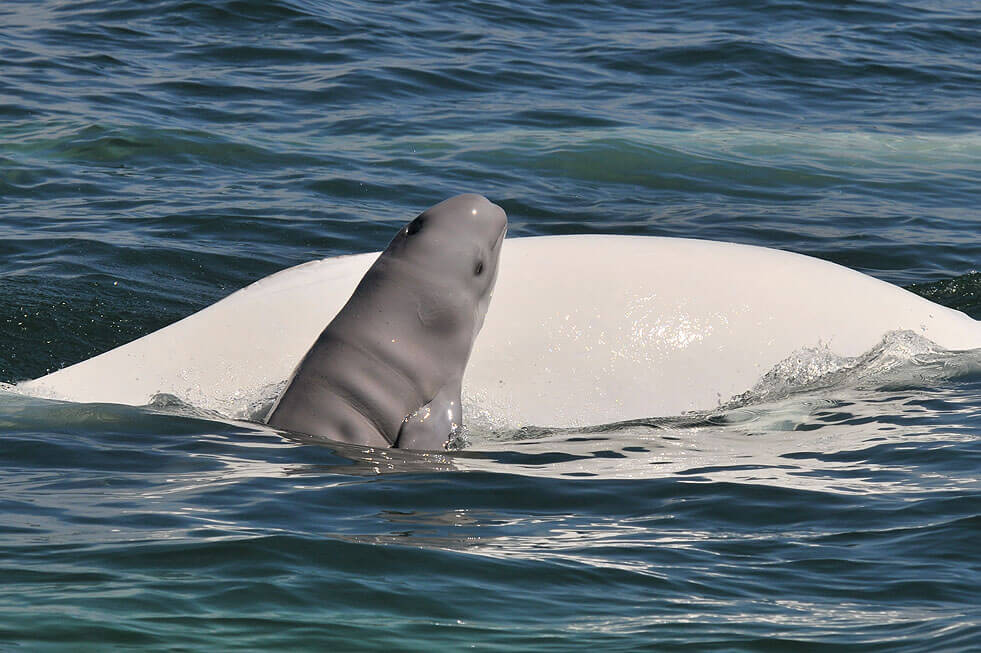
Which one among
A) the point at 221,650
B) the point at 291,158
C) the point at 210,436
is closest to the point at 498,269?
the point at 210,436

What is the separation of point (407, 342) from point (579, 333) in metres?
0.84

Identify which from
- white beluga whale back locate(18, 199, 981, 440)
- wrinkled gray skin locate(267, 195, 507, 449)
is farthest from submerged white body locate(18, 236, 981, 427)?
wrinkled gray skin locate(267, 195, 507, 449)

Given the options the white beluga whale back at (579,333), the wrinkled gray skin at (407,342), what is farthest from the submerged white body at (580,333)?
the wrinkled gray skin at (407,342)

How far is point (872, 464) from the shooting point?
5.41 meters

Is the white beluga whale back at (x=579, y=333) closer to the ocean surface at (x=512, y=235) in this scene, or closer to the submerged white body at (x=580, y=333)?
the submerged white body at (x=580, y=333)

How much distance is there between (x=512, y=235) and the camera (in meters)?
10.1

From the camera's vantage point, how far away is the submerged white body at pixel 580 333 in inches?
240

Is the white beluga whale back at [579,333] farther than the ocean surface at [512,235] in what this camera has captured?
Yes

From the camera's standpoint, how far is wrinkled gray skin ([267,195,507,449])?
18.3ft

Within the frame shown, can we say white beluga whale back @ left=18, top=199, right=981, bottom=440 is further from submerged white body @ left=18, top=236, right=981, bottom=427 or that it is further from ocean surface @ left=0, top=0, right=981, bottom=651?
ocean surface @ left=0, top=0, right=981, bottom=651

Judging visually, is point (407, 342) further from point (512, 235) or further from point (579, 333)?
point (512, 235)

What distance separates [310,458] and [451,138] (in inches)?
307

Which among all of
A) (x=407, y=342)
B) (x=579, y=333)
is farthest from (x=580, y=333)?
(x=407, y=342)

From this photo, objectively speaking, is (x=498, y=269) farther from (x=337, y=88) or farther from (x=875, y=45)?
(x=875, y=45)
